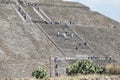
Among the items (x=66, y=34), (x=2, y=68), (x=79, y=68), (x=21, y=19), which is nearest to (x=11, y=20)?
(x=21, y=19)

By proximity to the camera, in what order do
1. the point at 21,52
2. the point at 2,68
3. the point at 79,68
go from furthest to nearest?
the point at 21,52 → the point at 2,68 → the point at 79,68

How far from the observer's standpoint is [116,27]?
170ft

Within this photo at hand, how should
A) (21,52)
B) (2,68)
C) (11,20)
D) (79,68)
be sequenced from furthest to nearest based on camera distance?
1. (11,20)
2. (21,52)
3. (2,68)
4. (79,68)

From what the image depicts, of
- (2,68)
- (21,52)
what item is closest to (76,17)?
(21,52)

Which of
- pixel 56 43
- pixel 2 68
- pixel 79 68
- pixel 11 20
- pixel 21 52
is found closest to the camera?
pixel 79 68

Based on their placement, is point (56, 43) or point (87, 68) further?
point (56, 43)

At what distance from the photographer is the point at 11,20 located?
1724 inches

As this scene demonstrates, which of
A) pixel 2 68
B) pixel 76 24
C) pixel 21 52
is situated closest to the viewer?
pixel 2 68

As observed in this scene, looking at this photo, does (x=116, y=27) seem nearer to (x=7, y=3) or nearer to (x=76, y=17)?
(x=76, y=17)

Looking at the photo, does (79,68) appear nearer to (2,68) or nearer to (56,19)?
(2,68)

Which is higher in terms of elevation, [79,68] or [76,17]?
[79,68]

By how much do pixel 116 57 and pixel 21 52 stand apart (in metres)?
10.4

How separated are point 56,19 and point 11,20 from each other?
7.60m

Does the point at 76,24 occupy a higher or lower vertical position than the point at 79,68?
lower
